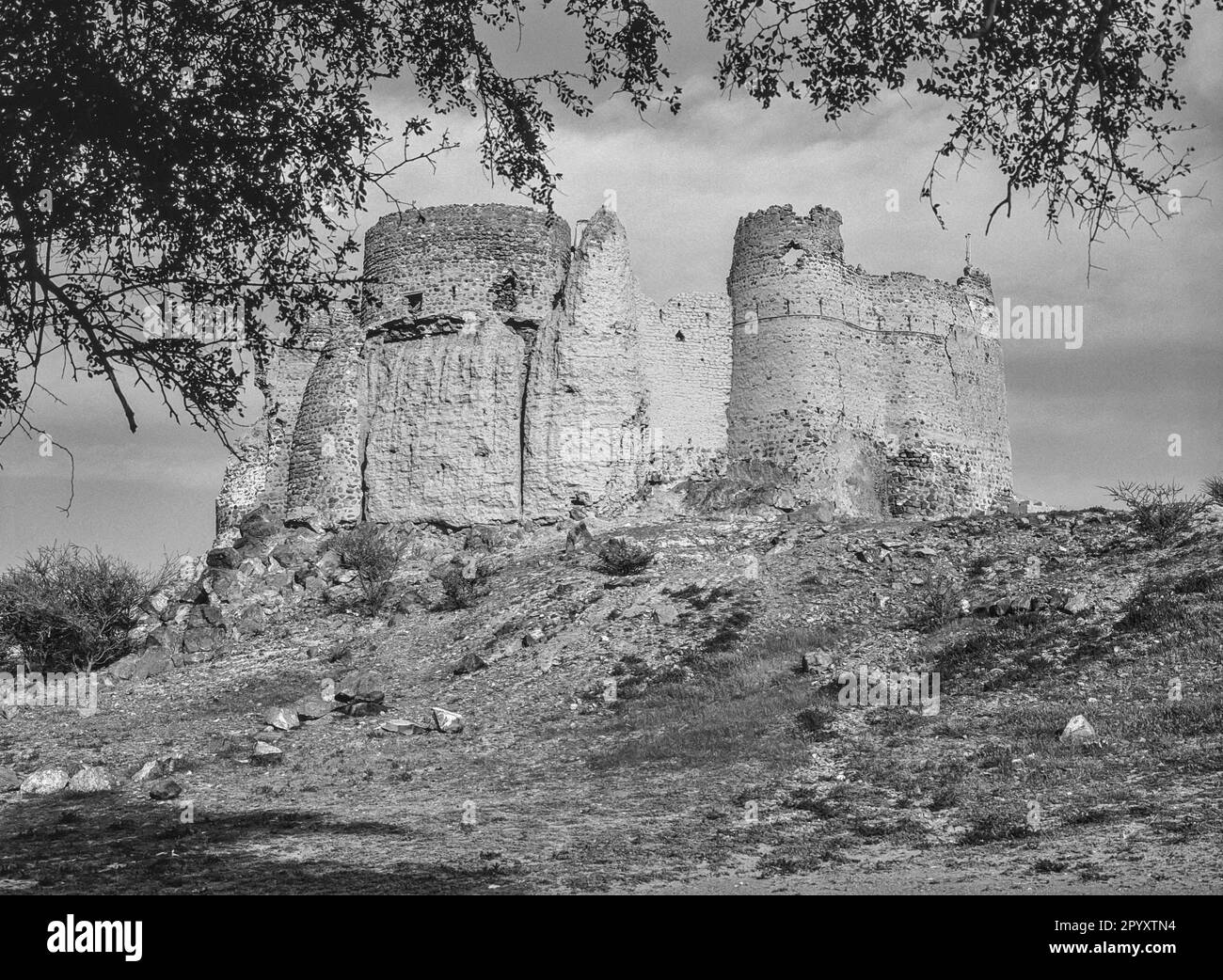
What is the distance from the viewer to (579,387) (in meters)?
22.3

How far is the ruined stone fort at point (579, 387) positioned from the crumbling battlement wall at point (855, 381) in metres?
0.05

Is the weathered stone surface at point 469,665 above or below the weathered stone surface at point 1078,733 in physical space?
above

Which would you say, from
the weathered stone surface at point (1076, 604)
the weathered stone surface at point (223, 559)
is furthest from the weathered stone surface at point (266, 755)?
the weathered stone surface at point (1076, 604)

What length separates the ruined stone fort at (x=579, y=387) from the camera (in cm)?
2236

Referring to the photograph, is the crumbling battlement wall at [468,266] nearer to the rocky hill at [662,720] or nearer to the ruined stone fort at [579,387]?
the ruined stone fort at [579,387]

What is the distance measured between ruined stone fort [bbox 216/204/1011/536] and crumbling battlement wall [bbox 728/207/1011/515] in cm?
5

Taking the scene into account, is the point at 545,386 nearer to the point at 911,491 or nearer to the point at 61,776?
the point at 911,491

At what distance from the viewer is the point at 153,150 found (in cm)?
841

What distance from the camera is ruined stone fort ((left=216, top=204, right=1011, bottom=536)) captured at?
2236cm

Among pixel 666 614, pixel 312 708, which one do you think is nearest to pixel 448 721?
pixel 312 708

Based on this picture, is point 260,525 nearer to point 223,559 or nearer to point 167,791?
point 223,559

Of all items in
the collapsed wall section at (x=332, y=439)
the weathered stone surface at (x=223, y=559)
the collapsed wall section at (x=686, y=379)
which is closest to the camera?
the weathered stone surface at (x=223, y=559)

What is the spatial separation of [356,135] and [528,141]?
4.21 ft

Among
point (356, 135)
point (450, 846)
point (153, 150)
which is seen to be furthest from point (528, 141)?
point (450, 846)
